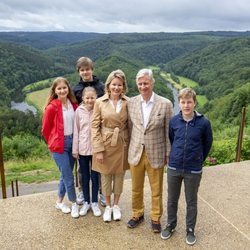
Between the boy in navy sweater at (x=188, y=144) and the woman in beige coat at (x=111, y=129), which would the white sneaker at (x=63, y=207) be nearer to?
the woman in beige coat at (x=111, y=129)

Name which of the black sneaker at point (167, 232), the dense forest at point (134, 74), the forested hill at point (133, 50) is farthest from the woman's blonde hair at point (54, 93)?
the forested hill at point (133, 50)

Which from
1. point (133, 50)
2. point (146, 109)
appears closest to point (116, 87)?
point (146, 109)

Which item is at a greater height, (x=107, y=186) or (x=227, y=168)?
(x=107, y=186)

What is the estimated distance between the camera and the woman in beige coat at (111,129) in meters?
3.05

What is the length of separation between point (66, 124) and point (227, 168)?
2.79 m

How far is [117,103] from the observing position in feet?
10.2

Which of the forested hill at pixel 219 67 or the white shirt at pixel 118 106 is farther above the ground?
the white shirt at pixel 118 106

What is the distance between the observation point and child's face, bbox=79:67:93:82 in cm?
329

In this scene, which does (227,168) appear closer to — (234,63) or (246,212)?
(246,212)

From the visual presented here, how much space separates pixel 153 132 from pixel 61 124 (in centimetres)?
93

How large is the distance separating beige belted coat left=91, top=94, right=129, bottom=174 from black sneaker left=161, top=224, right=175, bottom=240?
0.72 meters

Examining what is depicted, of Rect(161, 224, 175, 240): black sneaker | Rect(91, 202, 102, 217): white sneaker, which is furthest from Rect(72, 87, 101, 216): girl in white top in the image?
Rect(161, 224, 175, 240): black sneaker

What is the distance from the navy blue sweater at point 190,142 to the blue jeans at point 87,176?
92cm

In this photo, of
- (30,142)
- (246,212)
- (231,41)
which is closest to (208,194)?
(246,212)
